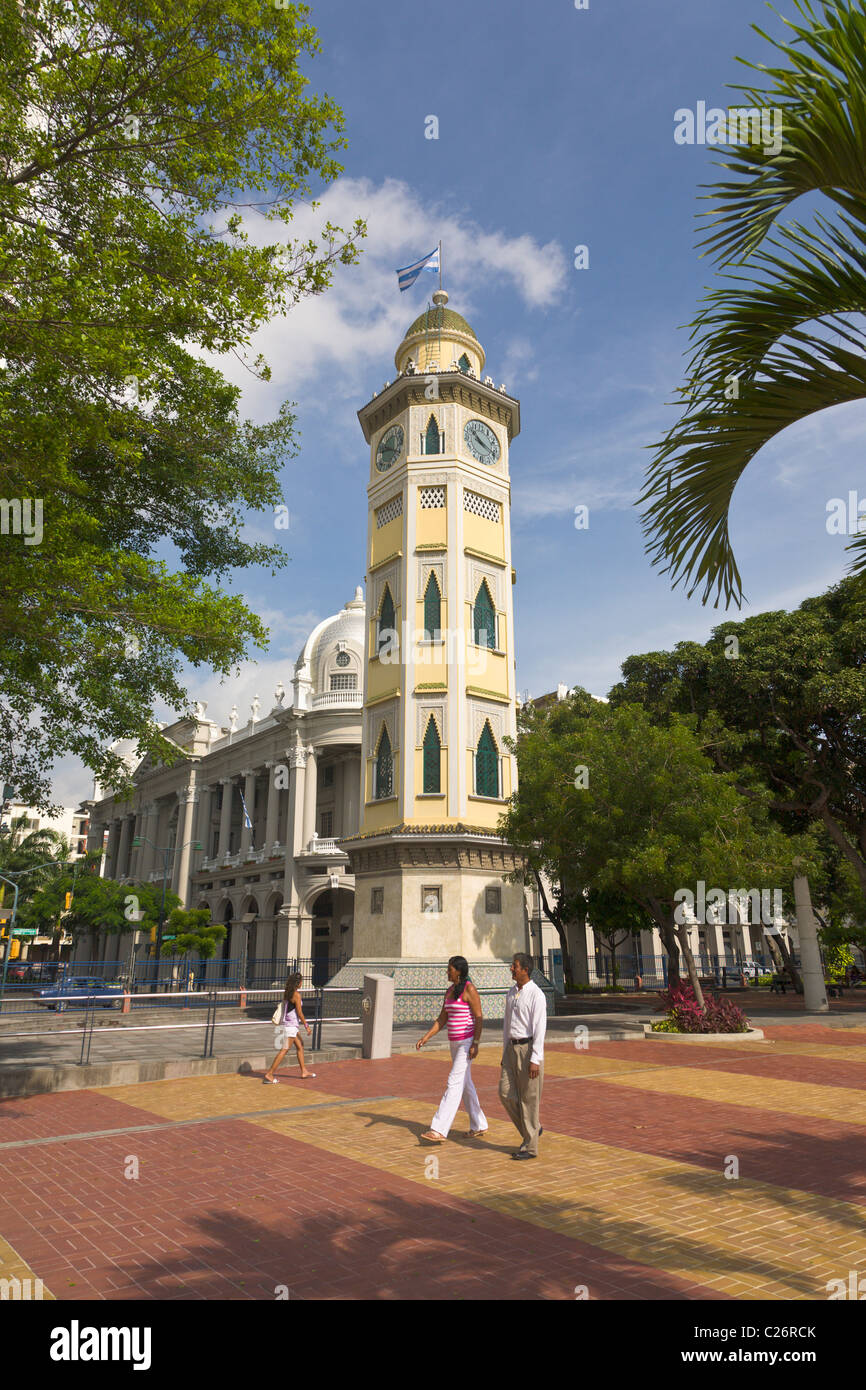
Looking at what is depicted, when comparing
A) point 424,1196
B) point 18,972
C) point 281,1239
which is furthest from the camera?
point 18,972

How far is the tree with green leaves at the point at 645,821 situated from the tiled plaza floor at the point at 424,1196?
8082mm

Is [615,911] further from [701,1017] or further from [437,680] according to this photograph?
[701,1017]

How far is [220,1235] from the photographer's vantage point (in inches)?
216

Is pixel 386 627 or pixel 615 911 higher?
pixel 386 627

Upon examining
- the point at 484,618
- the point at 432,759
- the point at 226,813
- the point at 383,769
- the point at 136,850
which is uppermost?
the point at 484,618

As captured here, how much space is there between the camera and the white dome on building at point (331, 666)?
49.7 m

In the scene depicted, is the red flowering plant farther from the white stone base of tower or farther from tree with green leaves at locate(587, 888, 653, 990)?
tree with green leaves at locate(587, 888, 653, 990)

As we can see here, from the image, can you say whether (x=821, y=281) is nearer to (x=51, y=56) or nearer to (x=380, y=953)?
(x=51, y=56)

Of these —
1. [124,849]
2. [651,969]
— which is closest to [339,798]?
[651,969]

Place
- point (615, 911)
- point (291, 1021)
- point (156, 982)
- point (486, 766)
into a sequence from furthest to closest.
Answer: point (615, 911) → point (156, 982) → point (486, 766) → point (291, 1021)

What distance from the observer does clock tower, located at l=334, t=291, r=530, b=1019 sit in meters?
24.4

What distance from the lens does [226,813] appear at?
57688 mm

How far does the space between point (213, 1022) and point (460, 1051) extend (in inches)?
291

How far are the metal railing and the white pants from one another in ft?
19.5
